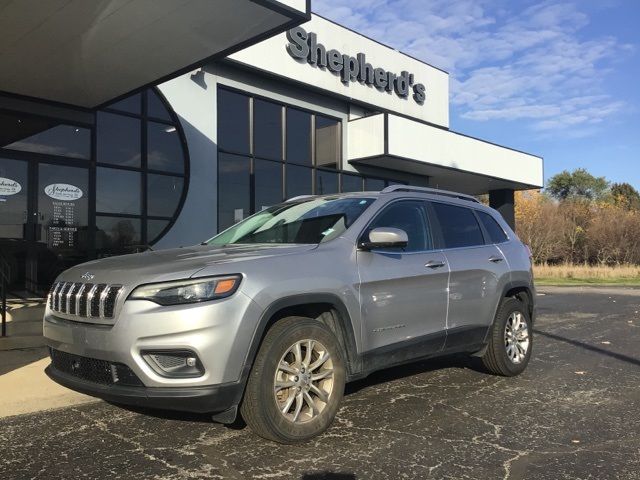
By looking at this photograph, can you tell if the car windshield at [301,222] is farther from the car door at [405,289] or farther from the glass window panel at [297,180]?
the glass window panel at [297,180]

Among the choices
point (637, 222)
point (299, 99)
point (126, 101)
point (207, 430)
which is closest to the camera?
point (207, 430)

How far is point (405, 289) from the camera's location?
4719 millimetres

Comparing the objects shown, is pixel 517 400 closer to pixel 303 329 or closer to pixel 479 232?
pixel 479 232

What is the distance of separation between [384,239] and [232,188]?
1066 cm

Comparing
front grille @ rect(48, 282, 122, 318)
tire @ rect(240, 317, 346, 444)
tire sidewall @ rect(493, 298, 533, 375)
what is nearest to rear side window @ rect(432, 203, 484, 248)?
tire sidewall @ rect(493, 298, 533, 375)

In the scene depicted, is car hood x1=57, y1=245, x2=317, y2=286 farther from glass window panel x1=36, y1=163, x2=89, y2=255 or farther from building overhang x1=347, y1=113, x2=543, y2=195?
building overhang x1=347, y1=113, x2=543, y2=195

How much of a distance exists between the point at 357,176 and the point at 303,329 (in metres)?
14.6

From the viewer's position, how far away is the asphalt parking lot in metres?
3.56

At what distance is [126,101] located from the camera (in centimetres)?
1244

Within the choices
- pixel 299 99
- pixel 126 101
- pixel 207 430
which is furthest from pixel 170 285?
pixel 299 99

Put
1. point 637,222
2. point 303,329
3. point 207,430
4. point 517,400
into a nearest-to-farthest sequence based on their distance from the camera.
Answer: point 303,329, point 207,430, point 517,400, point 637,222

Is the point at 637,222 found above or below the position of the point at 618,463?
above

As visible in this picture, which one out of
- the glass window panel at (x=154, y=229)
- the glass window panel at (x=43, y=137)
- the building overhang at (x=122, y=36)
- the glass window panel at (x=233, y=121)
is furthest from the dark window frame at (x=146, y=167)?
the building overhang at (x=122, y=36)

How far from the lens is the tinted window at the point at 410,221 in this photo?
5012 millimetres
